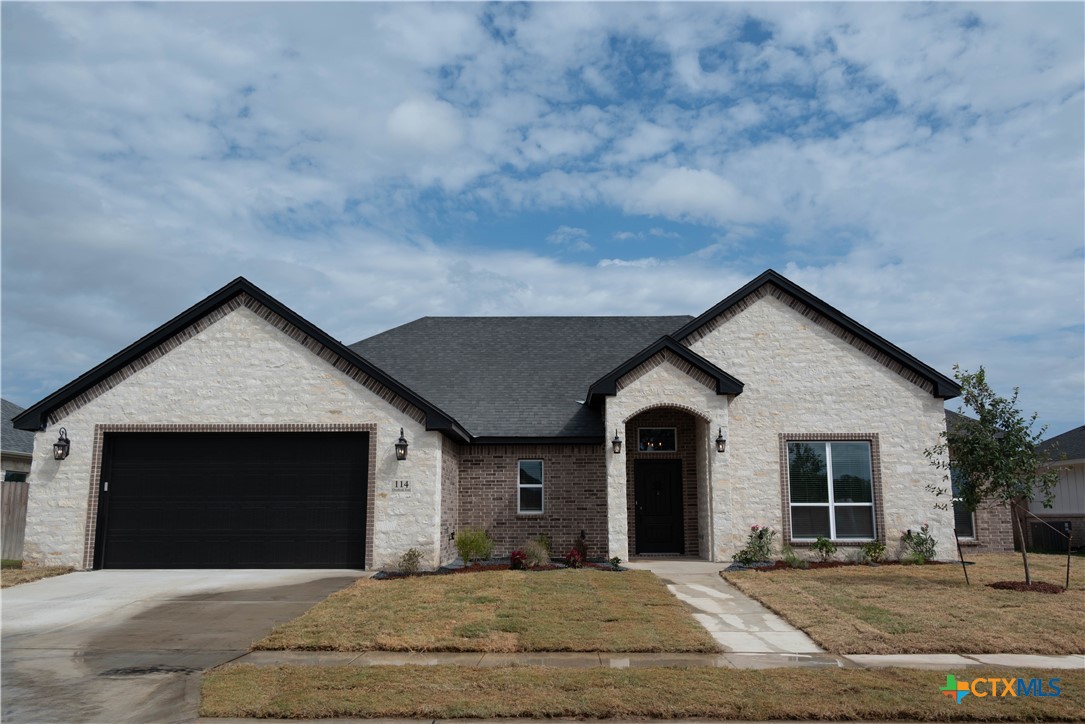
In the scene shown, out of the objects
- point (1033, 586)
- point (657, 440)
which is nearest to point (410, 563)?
point (657, 440)

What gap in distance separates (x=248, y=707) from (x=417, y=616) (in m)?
3.94

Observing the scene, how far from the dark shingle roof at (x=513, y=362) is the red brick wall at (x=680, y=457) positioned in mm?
1050

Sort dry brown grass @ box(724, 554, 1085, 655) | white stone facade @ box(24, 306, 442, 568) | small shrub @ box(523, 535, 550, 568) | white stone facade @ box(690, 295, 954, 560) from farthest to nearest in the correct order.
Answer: white stone facade @ box(690, 295, 954, 560)
small shrub @ box(523, 535, 550, 568)
white stone facade @ box(24, 306, 442, 568)
dry brown grass @ box(724, 554, 1085, 655)

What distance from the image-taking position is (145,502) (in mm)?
15773

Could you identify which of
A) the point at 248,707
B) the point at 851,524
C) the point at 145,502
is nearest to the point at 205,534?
the point at 145,502

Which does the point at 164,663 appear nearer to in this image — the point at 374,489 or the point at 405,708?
the point at 405,708

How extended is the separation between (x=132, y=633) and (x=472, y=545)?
7244 mm

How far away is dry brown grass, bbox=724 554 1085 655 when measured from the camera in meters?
9.02

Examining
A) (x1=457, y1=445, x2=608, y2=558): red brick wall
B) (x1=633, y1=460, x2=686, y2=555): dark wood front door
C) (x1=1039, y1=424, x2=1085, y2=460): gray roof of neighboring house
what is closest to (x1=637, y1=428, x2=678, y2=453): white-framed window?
(x1=633, y1=460, x2=686, y2=555): dark wood front door

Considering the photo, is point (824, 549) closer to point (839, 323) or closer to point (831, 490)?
point (831, 490)

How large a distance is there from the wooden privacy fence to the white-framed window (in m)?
14.1

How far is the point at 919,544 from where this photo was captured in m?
17.1

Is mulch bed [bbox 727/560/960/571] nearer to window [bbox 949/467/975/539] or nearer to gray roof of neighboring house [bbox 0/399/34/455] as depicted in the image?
window [bbox 949/467/975/539]

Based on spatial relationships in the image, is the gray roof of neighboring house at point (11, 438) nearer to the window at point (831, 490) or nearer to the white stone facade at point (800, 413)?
the white stone facade at point (800, 413)
